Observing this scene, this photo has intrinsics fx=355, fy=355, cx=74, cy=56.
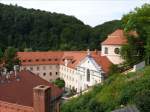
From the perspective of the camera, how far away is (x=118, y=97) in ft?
96.5

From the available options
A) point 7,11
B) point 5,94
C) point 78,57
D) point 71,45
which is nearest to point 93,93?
point 5,94

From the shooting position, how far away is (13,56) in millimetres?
67250

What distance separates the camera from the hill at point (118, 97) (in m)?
26.2

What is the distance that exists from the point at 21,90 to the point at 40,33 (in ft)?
347

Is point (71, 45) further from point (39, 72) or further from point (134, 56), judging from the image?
point (134, 56)

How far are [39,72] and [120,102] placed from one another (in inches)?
2362

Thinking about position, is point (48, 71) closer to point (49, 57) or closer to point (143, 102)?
point (49, 57)

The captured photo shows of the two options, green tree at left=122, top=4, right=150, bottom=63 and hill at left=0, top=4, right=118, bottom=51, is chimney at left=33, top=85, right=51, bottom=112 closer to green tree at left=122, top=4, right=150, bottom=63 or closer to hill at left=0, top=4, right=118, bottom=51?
green tree at left=122, top=4, right=150, bottom=63

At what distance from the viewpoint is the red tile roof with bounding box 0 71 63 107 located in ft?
88.1

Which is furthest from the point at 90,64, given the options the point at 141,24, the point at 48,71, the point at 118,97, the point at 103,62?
the point at 118,97

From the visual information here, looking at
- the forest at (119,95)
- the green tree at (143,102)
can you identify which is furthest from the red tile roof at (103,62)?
the green tree at (143,102)

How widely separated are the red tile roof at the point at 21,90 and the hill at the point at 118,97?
2.75 m

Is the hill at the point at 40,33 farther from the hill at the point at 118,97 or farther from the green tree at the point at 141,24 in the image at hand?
the hill at the point at 118,97

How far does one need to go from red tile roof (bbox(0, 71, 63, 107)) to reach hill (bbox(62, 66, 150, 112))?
2.75 m
